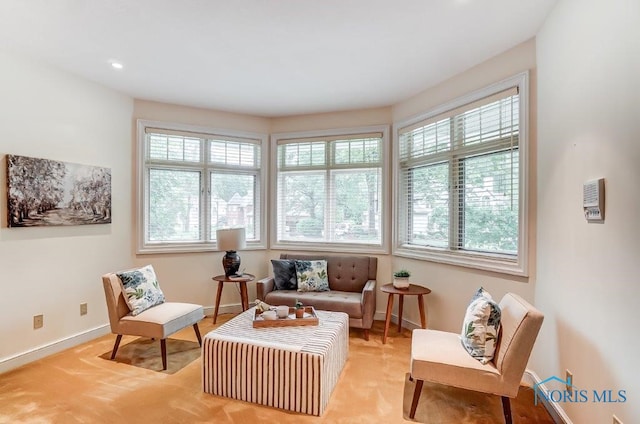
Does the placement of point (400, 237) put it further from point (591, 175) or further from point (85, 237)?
point (85, 237)

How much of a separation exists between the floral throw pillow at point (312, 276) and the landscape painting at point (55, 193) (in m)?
2.30

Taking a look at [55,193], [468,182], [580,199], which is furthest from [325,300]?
[55,193]

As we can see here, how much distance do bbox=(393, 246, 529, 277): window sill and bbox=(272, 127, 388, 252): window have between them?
0.55 meters

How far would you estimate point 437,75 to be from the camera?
334 cm

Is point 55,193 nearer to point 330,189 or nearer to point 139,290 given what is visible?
point 139,290

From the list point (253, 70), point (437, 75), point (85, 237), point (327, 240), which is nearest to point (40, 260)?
point (85, 237)

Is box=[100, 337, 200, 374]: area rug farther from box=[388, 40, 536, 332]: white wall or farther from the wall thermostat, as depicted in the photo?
the wall thermostat

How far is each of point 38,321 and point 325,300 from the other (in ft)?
9.09

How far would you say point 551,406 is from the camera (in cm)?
223

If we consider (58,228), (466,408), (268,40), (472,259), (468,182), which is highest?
(268,40)

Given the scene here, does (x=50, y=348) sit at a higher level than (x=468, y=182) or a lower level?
lower

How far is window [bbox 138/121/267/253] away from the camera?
4.11 meters

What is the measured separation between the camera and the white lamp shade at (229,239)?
3.95m

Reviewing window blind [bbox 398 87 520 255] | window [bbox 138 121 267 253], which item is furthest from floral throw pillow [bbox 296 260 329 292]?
window blind [bbox 398 87 520 255]
